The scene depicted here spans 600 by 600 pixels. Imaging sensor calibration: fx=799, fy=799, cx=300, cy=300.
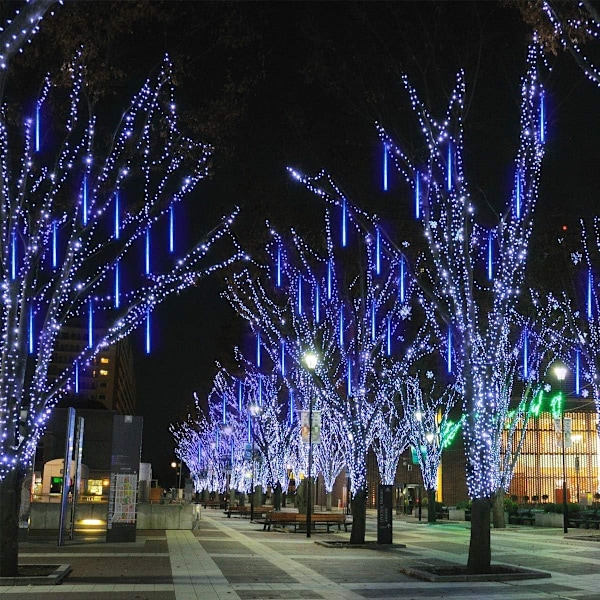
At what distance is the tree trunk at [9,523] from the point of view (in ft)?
44.1

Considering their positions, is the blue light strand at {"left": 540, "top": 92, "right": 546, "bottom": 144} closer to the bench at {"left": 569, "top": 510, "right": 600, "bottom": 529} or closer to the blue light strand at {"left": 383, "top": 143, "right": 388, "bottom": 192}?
the blue light strand at {"left": 383, "top": 143, "right": 388, "bottom": 192}

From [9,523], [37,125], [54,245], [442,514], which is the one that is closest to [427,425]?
[442,514]

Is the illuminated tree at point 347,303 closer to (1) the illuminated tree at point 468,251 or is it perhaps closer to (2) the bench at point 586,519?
(1) the illuminated tree at point 468,251

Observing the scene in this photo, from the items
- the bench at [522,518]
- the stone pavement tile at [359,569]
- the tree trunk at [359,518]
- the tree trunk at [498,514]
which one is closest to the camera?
the stone pavement tile at [359,569]

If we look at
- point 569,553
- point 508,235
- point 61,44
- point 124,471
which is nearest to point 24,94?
point 61,44

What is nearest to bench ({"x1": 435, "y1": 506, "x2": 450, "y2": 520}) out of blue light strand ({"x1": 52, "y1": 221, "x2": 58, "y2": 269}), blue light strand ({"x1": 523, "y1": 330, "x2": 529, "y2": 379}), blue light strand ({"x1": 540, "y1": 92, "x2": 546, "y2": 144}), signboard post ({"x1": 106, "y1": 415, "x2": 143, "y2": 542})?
blue light strand ({"x1": 523, "y1": 330, "x2": 529, "y2": 379})

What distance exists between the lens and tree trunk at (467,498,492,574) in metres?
14.8

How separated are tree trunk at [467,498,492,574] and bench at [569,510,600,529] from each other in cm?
1690

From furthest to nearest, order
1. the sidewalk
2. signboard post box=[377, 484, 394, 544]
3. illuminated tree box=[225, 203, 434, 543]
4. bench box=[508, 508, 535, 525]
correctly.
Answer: bench box=[508, 508, 535, 525]
illuminated tree box=[225, 203, 434, 543]
signboard post box=[377, 484, 394, 544]
the sidewalk

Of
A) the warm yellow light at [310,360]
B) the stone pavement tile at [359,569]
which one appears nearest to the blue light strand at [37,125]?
the stone pavement tile at [359,569]

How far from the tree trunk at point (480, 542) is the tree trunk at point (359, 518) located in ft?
23.7

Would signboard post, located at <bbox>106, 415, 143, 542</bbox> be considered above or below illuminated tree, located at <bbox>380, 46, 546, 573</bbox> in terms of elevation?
below

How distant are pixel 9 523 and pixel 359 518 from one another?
10.9m

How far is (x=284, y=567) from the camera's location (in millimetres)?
16391
